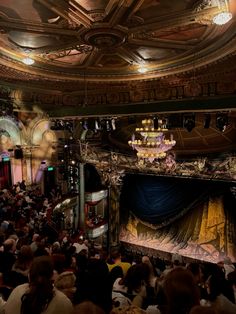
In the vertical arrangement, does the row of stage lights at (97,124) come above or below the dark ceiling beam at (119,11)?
below

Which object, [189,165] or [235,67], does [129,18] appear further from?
[189,165]

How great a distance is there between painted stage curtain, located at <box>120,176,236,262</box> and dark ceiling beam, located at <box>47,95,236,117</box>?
15.1 ft

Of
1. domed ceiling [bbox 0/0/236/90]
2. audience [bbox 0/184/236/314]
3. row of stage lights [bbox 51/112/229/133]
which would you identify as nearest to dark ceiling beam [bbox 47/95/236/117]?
row of stage lights [bbox 51/112/229/133]

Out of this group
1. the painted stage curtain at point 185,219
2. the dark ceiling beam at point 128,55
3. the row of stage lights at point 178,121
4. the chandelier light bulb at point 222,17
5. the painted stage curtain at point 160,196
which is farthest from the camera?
the painted stage curtain at point 160,196

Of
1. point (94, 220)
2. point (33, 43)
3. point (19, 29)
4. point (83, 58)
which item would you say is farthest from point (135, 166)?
point (19, 29)

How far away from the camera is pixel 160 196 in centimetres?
1306

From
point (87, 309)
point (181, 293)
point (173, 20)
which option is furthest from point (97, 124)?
point (87, 309)

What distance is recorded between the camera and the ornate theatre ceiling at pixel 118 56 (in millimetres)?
5039

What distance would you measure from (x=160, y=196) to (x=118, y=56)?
691cm

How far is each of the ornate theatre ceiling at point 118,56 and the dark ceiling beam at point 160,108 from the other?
0.02 metres

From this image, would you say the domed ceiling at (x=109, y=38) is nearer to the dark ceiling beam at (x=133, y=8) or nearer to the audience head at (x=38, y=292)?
the dark ceiling beam at (x=133, y=8)

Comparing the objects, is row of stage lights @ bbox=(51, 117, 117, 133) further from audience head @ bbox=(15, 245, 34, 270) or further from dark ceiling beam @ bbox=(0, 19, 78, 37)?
audience head @ bbox=(15, 245, 34, 270)

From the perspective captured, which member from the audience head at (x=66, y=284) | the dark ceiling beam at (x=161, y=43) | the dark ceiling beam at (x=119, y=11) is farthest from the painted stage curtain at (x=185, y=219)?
the audience head at (x=66, y=284)

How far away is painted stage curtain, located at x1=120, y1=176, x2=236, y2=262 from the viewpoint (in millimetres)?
11477
